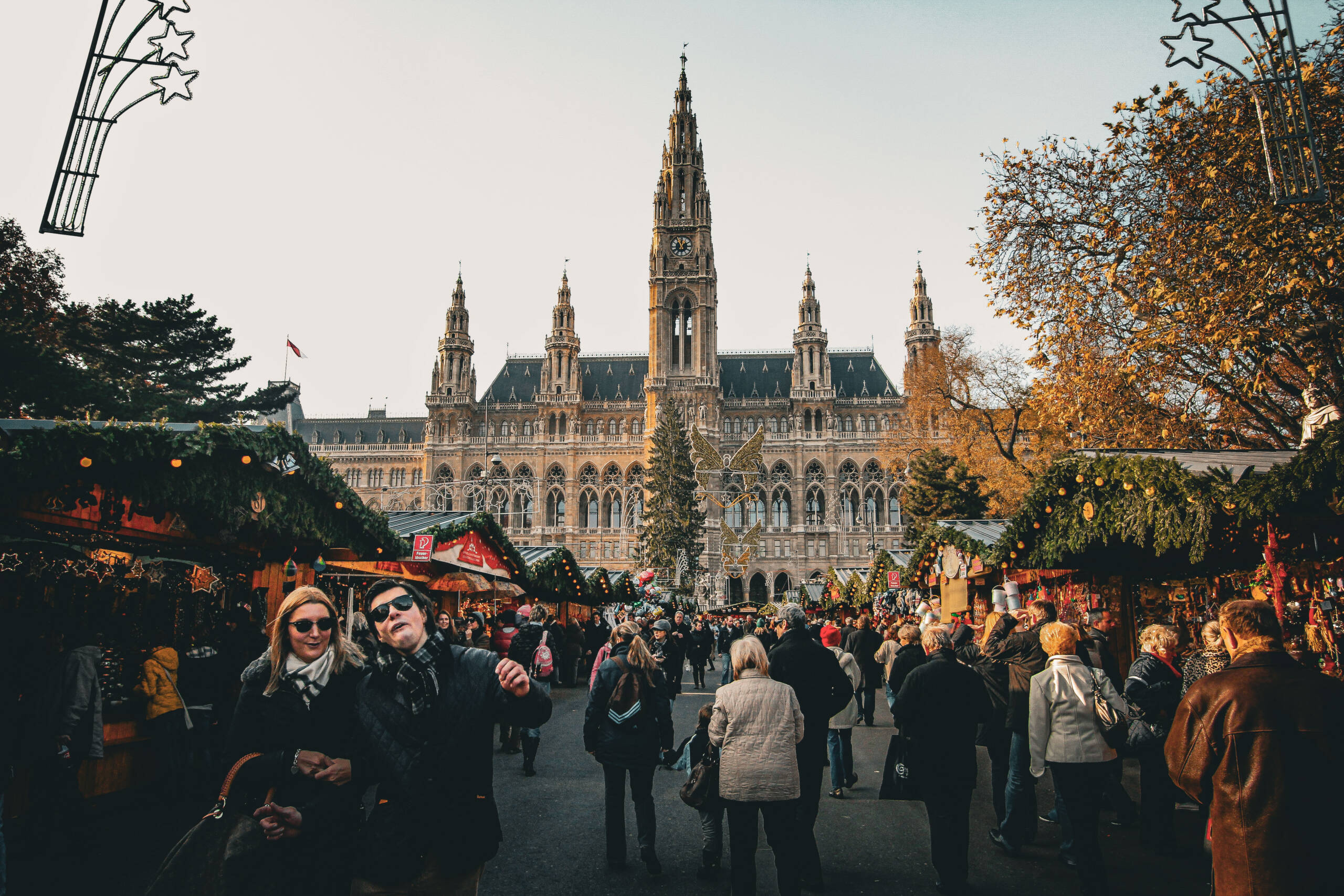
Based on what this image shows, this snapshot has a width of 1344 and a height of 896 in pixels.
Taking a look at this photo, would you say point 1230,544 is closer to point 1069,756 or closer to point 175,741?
point 1069,756

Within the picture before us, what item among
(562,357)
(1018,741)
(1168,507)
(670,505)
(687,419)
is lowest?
(1018,741)

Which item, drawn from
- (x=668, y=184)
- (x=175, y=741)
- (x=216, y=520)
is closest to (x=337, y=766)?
(x=175, y=741)

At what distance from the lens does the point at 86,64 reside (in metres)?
5.00

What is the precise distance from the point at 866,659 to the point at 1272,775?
765 centimetres

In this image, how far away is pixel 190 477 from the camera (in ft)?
19.6

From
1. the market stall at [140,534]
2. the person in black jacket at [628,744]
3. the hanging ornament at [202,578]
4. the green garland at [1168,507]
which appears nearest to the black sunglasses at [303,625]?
the person in black jacket at [628,744]

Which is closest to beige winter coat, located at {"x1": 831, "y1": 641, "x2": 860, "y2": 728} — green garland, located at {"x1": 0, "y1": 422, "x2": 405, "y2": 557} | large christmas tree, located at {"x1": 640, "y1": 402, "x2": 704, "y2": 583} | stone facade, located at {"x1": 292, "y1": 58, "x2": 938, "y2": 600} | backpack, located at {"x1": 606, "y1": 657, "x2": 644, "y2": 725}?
backpack, located at {"x1": 606, "y1": 657, "x2": 644, "y2": 725}

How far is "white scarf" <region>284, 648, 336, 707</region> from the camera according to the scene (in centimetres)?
270

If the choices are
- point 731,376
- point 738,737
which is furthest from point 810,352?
point 738,737

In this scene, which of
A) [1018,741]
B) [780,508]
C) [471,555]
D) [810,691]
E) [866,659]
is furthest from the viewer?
[780,508]

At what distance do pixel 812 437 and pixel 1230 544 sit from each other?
52598 mm

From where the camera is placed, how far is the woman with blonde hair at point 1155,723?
16.5ft

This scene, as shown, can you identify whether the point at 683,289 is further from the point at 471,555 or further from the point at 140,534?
the point at 140,534

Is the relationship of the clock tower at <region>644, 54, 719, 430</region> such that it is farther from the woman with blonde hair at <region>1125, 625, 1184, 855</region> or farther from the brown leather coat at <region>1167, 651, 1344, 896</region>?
the brown leather coat at <region>1167, 651, 1344, 896</region>
